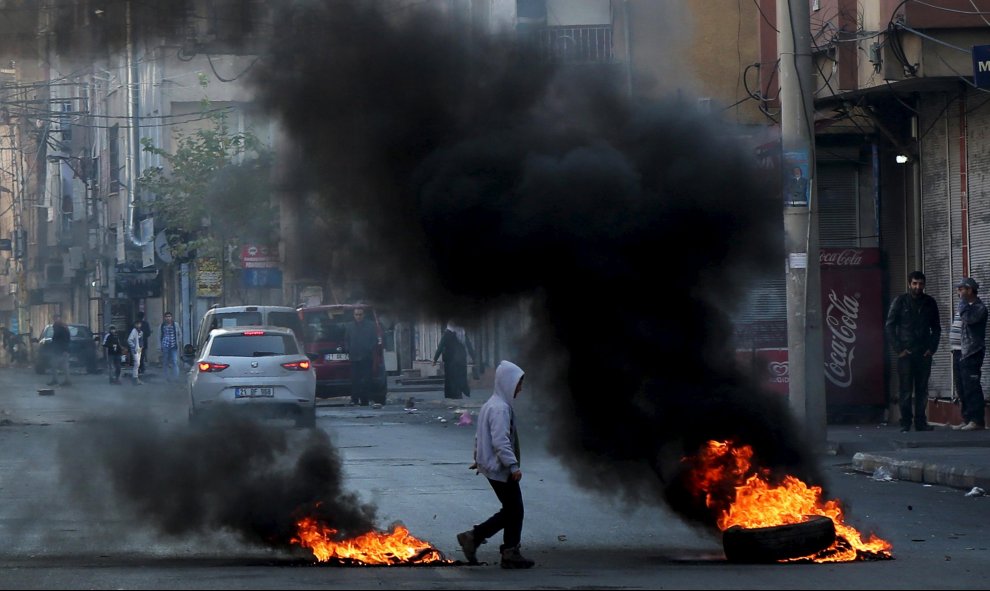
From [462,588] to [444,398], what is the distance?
68.8 feet

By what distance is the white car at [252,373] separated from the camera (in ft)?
64.6

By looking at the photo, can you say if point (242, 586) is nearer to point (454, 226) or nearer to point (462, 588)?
point (462, 588)

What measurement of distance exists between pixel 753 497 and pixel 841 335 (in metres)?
11.1

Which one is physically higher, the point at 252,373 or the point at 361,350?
the point at 361,350

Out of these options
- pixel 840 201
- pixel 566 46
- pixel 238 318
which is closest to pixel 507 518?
pixel 566 46

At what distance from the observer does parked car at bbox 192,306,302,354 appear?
24609 mm

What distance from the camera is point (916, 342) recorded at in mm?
17578

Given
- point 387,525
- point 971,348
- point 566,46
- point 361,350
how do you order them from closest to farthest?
point 387,525 < point 566,46 < point 971,348 < point 361,350

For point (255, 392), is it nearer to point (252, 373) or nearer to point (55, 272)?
point (252, 373)

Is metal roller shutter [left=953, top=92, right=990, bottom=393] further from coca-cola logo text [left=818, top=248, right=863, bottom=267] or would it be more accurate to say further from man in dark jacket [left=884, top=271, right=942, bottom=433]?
coca-cola logo text [left=818, top=248, right=863, bottom=267]

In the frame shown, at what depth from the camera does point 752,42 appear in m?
21.0

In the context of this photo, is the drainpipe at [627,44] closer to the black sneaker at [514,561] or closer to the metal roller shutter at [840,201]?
the black sneaker at [514,561]

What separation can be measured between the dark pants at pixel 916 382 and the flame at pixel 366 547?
34.1 feet

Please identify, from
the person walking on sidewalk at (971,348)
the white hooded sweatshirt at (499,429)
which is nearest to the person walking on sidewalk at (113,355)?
the person walking on sidewalk at (971,348)
